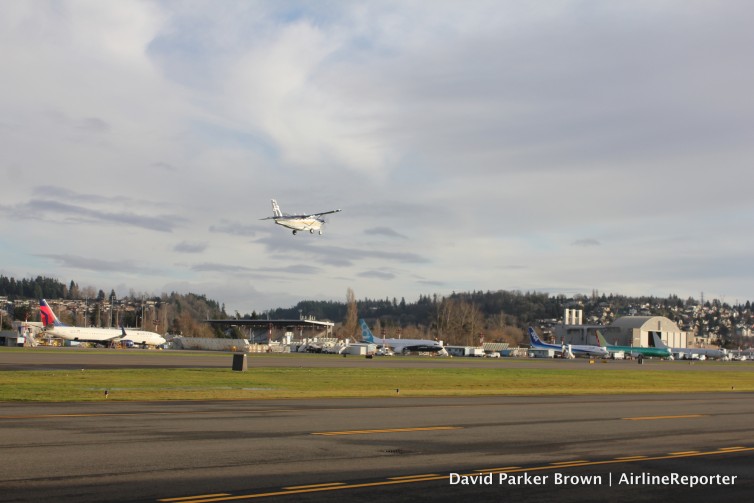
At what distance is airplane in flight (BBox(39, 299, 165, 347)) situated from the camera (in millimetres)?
135875

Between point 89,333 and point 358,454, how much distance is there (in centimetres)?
13340

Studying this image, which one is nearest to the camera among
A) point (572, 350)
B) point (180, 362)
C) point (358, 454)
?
point (358, 454)

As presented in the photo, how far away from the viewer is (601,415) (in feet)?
94.7

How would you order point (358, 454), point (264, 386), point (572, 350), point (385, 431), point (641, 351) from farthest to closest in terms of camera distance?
point (641, 351) < point (572, 350) < point (264, 386) < point (385, 431) < point (358, 454)

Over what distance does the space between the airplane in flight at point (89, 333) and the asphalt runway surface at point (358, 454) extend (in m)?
115

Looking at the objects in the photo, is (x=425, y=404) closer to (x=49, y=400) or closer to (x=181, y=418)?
(x=181, y=418)

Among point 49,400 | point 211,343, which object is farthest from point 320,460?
point 211,343

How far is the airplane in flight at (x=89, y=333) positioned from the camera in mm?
135875

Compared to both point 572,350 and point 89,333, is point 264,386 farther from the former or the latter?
point 572,350

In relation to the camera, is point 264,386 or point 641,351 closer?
point 264,386

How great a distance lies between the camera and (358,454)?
56.8 feet

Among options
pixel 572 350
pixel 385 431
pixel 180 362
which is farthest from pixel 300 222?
pixel 572 350

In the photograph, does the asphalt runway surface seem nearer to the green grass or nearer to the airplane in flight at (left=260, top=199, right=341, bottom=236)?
the green grass

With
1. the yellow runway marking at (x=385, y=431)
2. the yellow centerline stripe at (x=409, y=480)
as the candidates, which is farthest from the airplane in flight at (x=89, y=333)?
the yellow centerline stripe at (x=409, y=480)
